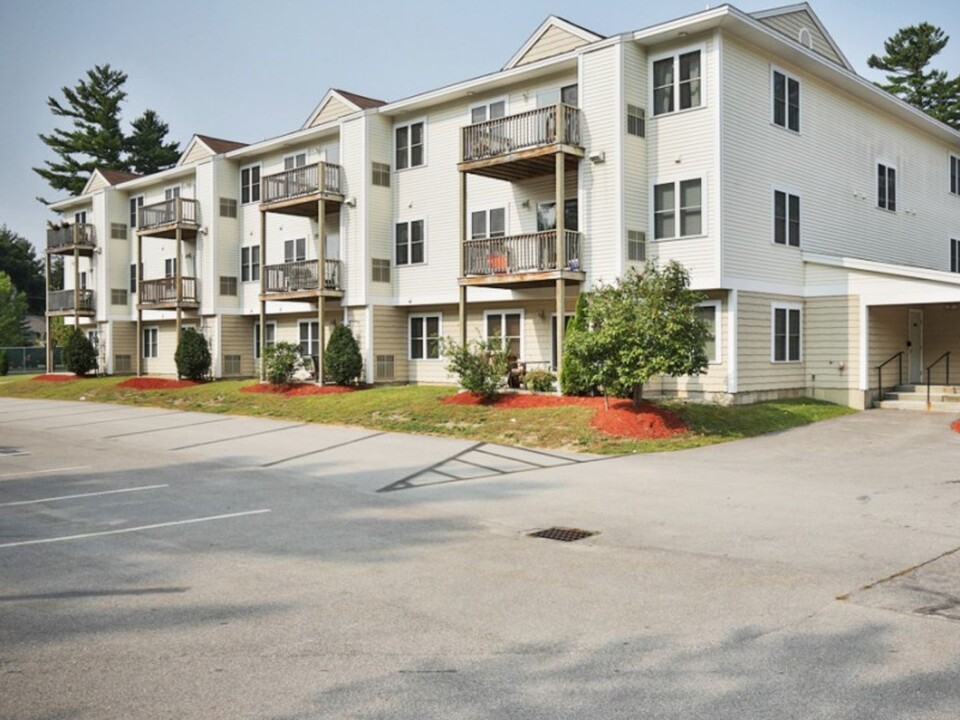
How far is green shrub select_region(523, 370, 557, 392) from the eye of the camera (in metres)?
22.4

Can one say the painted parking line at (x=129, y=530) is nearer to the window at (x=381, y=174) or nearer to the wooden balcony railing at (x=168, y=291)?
the window at (x=381, y=174)

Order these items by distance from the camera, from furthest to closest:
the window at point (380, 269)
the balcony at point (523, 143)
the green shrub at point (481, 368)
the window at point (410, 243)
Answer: the window at point (380, 269) < the window at point (410, 243) < the balcony at point (523, 143) < the green shrub at point (481, 368)

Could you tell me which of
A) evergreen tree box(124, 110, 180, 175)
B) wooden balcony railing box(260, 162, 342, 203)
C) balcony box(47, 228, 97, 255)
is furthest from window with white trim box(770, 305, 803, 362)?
evergreen tree box(124, 110, 180, 175)

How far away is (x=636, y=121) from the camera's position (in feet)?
73.3

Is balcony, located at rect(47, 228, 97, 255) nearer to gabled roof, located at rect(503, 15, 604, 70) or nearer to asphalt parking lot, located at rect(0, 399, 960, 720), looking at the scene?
gabled roof, located at rect(503, 15, 604, 70)

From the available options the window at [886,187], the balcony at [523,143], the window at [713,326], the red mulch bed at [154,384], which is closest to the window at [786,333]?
the window at [713,326]

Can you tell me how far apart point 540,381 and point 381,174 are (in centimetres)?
1099

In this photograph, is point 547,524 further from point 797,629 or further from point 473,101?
point 473,101

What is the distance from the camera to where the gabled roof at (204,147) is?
36938 mm

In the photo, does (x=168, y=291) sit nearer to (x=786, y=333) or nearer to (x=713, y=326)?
(x=713, y=326)

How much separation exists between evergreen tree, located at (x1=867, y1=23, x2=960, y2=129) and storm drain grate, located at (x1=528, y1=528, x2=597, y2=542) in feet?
156

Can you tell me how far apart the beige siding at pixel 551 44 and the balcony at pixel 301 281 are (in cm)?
957

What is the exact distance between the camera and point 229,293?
3600cm

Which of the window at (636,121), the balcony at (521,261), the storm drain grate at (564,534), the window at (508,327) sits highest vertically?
the window at (636,121)
